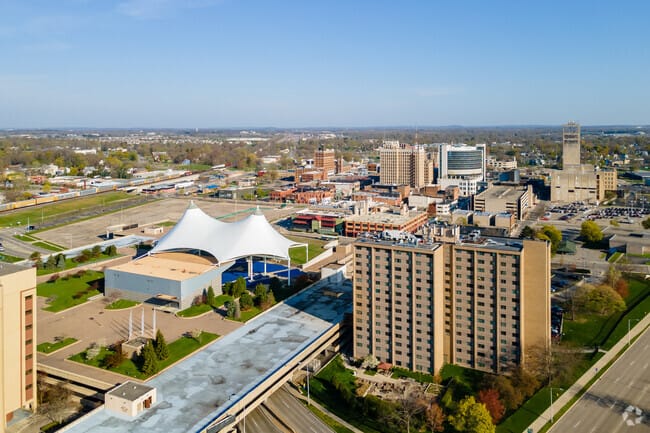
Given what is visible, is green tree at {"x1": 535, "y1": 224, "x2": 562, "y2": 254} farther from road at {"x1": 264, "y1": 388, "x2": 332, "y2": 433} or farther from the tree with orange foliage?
road at {"x1": 264, "y1": 388, "x2": 332, "y2": 433}

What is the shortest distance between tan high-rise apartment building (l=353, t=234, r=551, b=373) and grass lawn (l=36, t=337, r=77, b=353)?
15064mm

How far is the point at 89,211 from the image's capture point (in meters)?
69.8

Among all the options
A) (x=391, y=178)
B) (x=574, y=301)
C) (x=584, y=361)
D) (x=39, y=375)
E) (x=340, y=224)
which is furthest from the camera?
(x=391, y=178)

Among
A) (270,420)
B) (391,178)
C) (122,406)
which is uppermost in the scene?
(391,178)

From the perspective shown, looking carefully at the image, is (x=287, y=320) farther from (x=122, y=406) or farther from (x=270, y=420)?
(x=122, y=406)

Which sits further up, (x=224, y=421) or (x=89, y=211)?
(x=89, y=211)

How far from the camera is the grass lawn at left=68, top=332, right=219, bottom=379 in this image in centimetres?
2448

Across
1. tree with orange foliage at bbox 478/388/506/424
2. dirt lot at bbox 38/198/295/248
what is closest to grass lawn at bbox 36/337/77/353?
tree with orange foliage at bbox 478/388/506/424

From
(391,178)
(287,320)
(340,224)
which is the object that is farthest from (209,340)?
(391,178)

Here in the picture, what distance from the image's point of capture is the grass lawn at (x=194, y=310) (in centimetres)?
3179

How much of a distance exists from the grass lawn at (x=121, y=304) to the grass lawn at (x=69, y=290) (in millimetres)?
2224

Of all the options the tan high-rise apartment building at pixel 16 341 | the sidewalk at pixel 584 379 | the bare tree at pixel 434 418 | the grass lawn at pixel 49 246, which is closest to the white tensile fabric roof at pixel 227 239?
the tan high-rise apartment building at pixel 16 341

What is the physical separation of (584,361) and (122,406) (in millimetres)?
21395

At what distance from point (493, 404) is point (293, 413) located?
323 inches
